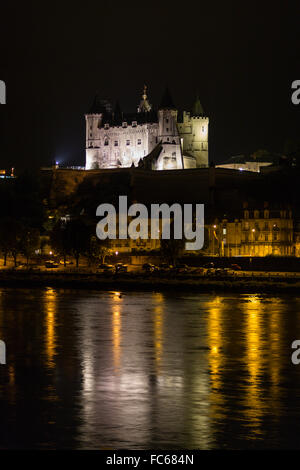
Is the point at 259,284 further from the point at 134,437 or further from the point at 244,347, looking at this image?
the point at 134,437

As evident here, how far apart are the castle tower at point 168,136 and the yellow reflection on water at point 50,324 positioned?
61614mm

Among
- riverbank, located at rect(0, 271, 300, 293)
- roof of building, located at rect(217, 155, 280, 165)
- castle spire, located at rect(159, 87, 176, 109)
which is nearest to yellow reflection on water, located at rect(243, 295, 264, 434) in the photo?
riverbank, located at rect(0, 271, 300, 293)

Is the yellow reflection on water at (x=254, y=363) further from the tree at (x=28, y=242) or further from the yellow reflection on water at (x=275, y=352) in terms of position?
the tree at (x=28, y=242)

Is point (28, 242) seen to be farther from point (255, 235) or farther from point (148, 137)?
point (148, 137)

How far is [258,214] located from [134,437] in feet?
197

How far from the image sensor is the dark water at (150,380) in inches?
550

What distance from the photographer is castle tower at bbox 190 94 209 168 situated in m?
115

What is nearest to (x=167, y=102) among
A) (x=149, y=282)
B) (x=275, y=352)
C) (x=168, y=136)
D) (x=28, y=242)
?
(x=168, y=136)

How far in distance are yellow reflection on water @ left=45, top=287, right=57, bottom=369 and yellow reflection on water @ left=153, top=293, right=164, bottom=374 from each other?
8.50 feet

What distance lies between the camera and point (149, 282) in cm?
4791

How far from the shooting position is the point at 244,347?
23.9m
